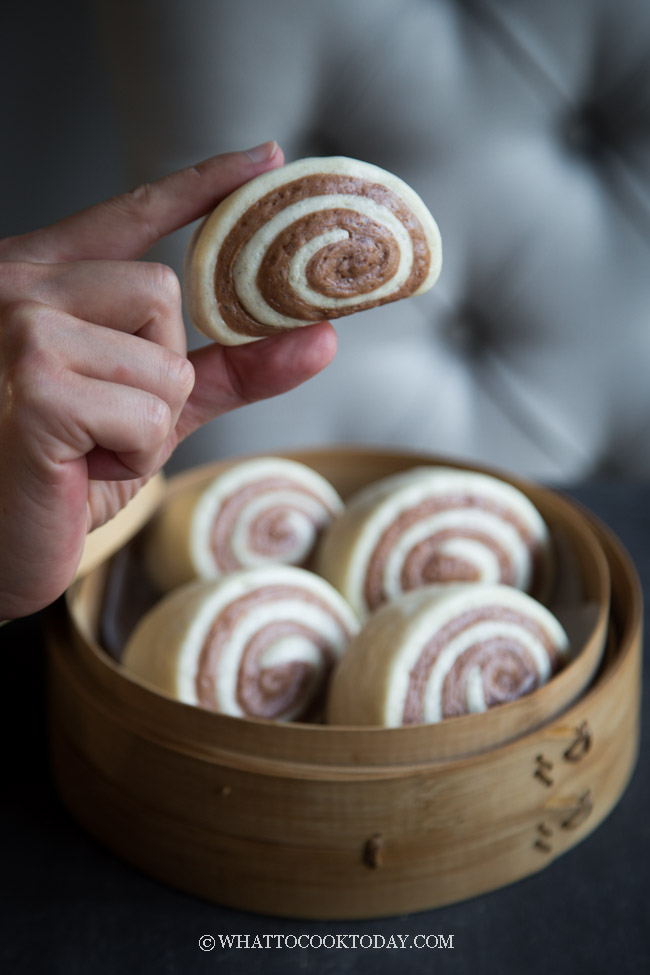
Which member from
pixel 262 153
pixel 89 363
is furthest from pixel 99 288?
pixel 262 153

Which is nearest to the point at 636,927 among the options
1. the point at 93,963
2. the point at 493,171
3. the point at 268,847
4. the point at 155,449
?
the point at 268,847

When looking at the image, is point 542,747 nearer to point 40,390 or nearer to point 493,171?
point 40,390

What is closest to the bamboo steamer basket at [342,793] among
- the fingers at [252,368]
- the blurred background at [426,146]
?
the fingers at [252,368]

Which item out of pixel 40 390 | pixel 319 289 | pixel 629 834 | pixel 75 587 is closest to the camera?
pixel 40 390

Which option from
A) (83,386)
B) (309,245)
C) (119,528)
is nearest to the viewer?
(83,386)

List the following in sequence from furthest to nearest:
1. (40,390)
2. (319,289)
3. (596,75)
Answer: (596,75) → (319,289) → (40,390)

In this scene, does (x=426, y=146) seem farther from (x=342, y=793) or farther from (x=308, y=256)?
(x=342, y=793)

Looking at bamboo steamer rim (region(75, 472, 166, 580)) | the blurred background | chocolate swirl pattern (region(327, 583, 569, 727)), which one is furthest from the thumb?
the blurred background
